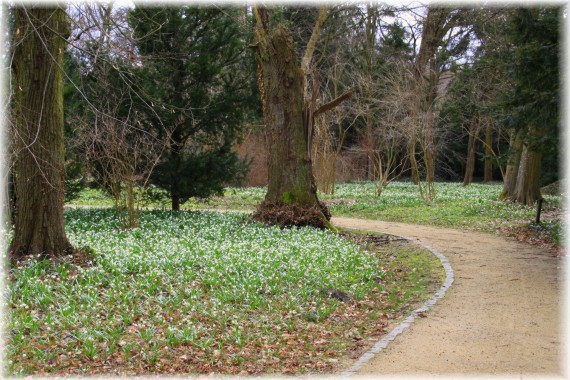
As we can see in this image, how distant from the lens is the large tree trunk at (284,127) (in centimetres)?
1633

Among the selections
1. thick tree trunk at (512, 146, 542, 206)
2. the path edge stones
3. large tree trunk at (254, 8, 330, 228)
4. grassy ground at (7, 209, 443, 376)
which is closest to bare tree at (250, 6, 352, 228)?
large tree trunk at (254, 8, 330, 228)

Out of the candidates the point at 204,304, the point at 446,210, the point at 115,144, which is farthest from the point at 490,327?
the point at 446,210

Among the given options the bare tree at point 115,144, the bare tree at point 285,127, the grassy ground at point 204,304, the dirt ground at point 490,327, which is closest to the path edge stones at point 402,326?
the dirt ground at point 490,327

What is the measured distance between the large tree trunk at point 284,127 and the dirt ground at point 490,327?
522 centimetres

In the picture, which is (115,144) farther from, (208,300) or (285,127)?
(208,300)

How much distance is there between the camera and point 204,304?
7.79 metres

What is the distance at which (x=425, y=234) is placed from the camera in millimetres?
15961

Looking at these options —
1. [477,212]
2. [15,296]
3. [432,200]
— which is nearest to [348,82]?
[432,200]

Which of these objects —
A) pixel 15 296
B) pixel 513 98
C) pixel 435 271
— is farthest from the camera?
pixel 513 98

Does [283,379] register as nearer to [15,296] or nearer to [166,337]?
[166,337]

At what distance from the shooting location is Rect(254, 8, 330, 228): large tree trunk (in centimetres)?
1633

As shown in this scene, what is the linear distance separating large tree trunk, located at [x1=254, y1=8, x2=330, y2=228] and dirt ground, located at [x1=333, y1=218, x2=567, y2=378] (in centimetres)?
522

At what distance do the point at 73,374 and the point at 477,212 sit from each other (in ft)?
56.7

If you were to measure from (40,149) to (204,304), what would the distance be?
3969mm
